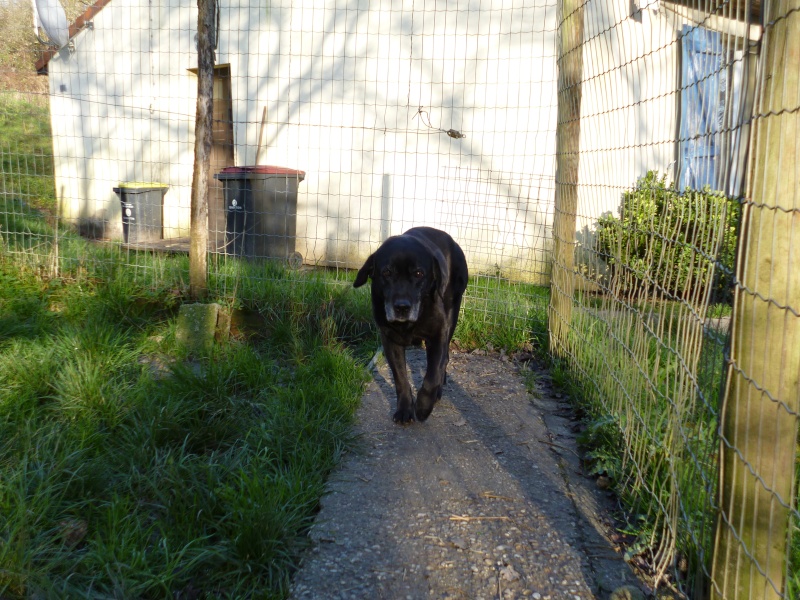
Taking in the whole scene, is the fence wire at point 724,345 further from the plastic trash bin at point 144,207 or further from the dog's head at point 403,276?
the plastic trash bin at point 144,207

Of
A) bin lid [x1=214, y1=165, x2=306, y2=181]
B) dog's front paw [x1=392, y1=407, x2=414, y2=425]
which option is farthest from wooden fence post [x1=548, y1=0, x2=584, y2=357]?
bin lid [x1=214, y1=165, x2=306, y2=181]

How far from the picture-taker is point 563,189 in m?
4.93

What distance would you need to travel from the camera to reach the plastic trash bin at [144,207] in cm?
914

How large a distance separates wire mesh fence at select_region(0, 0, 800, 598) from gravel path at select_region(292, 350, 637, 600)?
0.24m

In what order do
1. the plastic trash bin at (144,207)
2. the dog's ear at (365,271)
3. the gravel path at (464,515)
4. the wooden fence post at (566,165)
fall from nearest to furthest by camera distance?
the gravel path at (464,515) → the dog's ear at (365,271) → the wooden fence post at (566,165) → the plastic trash bin at (144,207)

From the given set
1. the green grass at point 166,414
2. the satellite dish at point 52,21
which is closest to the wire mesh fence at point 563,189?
the green grass at point 166,414

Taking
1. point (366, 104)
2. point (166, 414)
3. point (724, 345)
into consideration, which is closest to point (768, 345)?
point (724, 345)

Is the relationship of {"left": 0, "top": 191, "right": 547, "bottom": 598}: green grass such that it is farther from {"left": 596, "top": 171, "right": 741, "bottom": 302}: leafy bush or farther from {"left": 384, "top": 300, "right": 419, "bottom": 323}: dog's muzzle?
{"left": 596, "top": 171, "right": 741, "bottom": 302}: leafy bush

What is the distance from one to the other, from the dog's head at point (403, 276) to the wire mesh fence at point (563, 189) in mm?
938

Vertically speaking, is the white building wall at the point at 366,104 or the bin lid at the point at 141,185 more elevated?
the white building wall at the point at 366,104

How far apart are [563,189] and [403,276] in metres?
1.74

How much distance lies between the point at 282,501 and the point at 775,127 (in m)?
2.15

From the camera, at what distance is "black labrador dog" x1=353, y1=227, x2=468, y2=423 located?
3777 mm

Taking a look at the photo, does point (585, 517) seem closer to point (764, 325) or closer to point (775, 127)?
point (764, 325)
